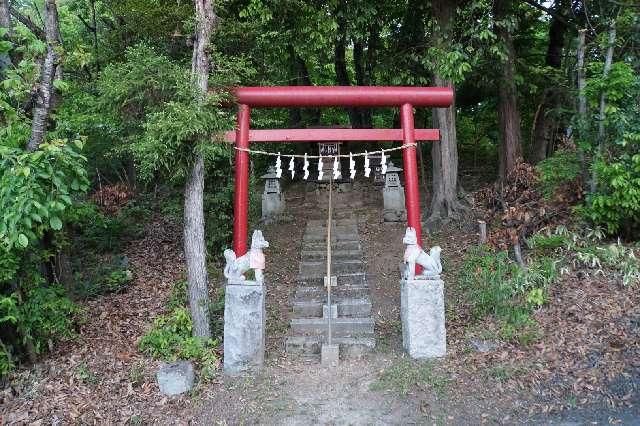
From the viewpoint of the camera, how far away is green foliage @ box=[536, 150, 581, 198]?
852cm

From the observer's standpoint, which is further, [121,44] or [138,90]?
[121,44]

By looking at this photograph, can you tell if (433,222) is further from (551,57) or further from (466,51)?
(551,57)

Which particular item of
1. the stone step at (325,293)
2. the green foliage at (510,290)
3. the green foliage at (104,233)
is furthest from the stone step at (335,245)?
the green foliage at (104,233)

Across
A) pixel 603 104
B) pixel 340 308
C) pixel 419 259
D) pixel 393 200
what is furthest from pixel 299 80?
pixel 419 259

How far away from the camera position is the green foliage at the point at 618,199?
7105 millimetres

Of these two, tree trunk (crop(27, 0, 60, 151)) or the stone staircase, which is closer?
tree trunk (crop(27, 0, 60, 151))

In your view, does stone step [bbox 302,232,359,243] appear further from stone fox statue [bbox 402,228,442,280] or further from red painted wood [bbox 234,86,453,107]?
red painted wood [bbox 234,86,453,107]

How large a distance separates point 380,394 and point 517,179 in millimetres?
6382

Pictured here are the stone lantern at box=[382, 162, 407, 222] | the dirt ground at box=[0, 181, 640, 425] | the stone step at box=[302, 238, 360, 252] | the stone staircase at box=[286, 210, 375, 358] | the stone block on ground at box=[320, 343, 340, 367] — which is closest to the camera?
the dirt ground at box=[0, 181, 640, 425]

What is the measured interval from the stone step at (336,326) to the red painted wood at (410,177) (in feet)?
3.80

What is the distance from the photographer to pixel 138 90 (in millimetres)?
6398

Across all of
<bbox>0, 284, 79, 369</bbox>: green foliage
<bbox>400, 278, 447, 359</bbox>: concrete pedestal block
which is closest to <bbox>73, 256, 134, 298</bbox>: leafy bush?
<bbox>0, 284, 79, 369</bbox>: green foliage

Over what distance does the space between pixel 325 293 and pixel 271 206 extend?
4726mm

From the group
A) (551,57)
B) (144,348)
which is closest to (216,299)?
(144,348)
